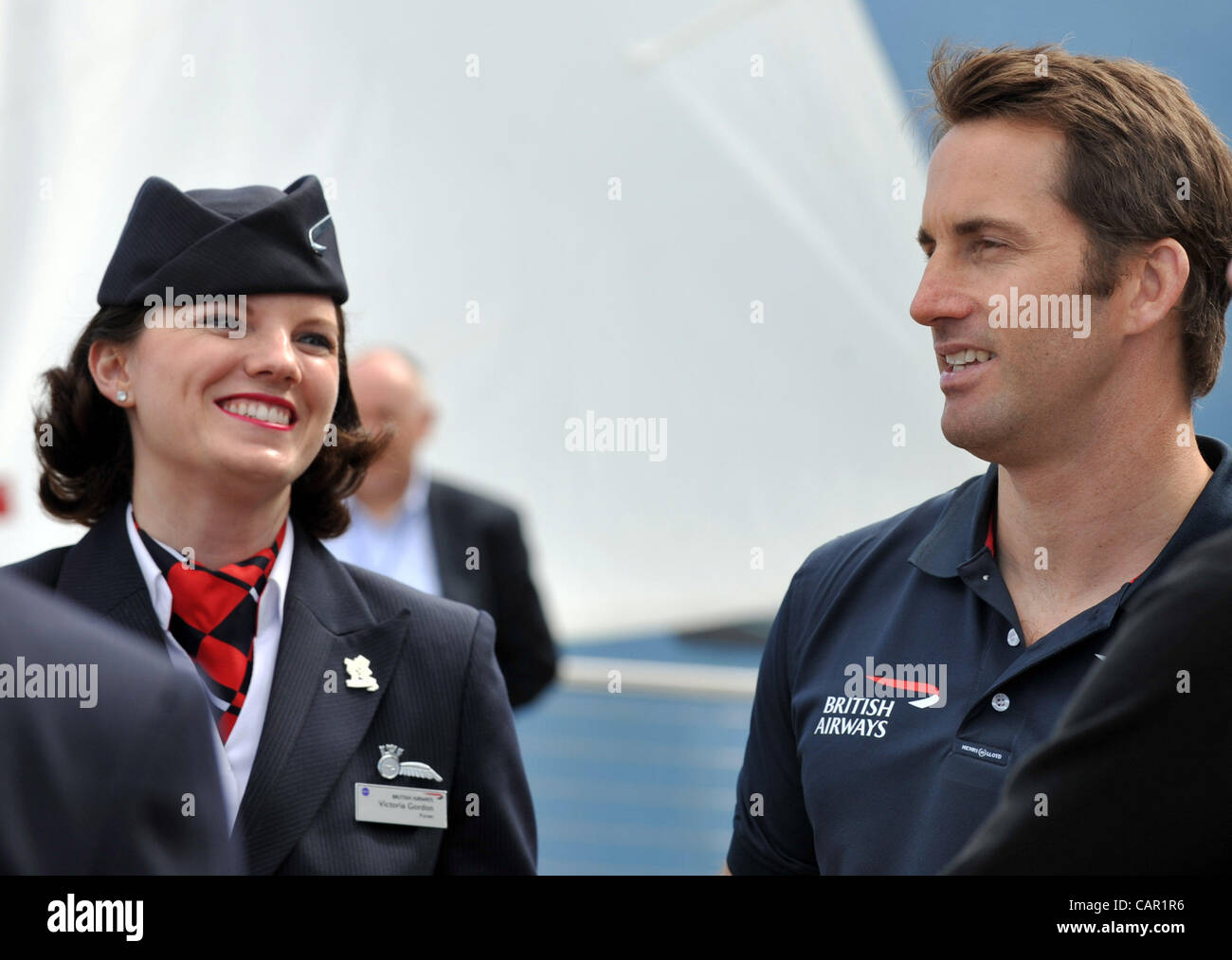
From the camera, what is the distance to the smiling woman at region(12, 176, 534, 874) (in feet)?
8.27

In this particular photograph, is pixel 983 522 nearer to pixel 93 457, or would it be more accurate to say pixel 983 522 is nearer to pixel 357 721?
pixel 357 721

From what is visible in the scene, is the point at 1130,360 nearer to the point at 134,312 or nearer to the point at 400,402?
the point at 134,312

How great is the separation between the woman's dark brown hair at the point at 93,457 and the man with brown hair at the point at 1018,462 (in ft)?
2.65

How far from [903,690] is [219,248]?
48.6 inches

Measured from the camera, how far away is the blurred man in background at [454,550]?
459cm

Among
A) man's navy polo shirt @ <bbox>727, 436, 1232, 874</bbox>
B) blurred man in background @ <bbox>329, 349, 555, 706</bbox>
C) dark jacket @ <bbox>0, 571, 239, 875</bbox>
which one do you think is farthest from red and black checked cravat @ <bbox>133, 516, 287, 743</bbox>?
blurred man in background @ <bbox>329, 349, 555, 706</bbox>

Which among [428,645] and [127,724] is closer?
[127,724]

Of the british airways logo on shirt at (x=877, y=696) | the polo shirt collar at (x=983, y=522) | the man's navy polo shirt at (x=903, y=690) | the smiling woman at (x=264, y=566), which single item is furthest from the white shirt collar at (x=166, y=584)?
the polo shirt collar at (x=983, y=522)

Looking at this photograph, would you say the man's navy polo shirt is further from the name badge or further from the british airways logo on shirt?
the name badge

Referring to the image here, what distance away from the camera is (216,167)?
18.6 feet

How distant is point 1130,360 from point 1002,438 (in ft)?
0.77

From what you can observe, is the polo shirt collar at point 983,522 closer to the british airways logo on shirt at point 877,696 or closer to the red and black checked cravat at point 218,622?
the british airways logo on shirt at point 877,696
